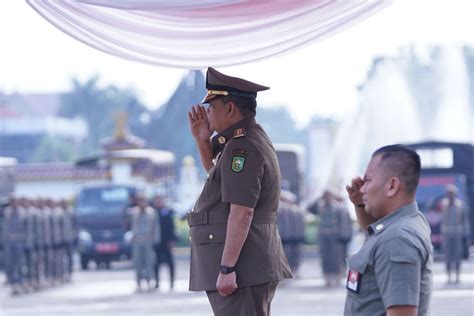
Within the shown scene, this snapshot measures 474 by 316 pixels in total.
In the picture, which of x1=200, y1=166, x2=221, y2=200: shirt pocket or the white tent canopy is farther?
the white tent canopy

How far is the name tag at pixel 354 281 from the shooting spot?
386cm

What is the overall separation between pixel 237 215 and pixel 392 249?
1.51 metres

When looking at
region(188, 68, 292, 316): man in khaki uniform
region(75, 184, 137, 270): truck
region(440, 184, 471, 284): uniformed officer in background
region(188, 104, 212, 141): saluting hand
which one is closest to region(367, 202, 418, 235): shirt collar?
region(188, 68, 292, 316): man in khaki uniform

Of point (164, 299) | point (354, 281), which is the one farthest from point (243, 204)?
point (164, 299)

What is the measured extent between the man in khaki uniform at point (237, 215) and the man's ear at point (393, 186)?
1.37 metres

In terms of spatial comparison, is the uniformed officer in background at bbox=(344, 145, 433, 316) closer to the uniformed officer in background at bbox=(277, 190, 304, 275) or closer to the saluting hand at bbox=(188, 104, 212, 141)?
the saluting hand at bbox=(188, 104, 212, 141)

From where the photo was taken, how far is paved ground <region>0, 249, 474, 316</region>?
15.6m

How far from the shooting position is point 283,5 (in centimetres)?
563

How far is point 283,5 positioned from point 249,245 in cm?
113

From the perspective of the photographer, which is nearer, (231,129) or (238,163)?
(238,163)

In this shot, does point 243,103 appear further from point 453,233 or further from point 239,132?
point 453,233

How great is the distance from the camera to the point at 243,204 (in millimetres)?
5176

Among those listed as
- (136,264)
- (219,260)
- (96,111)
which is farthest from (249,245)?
(96,111)

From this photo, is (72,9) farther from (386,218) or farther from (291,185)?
(291,185)
